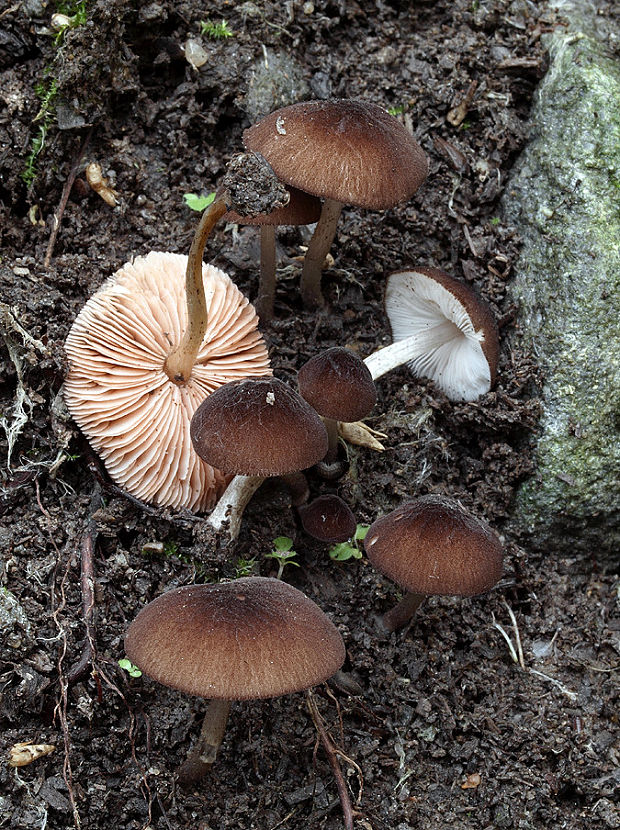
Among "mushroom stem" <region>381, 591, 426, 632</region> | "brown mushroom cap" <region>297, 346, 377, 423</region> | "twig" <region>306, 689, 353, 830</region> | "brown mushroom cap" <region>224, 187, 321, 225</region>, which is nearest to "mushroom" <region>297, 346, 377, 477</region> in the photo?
"brown mushroom cap" <region>297, 346, 377, 423</region>

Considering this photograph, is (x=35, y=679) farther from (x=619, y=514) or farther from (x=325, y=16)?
(x=325, y=16)

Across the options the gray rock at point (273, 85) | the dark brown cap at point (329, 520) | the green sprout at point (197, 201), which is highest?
the gray rock at point (273, 85)

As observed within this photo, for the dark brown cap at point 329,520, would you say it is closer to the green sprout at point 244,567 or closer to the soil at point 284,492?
the soil at point 284,492

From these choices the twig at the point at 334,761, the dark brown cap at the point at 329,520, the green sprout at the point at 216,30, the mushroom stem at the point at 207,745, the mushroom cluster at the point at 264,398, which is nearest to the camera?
the mushroom cluster at the point at 264,398

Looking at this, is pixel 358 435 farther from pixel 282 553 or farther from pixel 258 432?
pixel 258 432

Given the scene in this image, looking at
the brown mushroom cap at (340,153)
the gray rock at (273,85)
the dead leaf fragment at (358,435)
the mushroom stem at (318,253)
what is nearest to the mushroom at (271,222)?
the mushroom stem at (318,253)

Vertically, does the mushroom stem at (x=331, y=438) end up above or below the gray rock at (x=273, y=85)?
below

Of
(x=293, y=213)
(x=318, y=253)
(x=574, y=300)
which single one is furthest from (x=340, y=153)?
(x=574, y=300)
